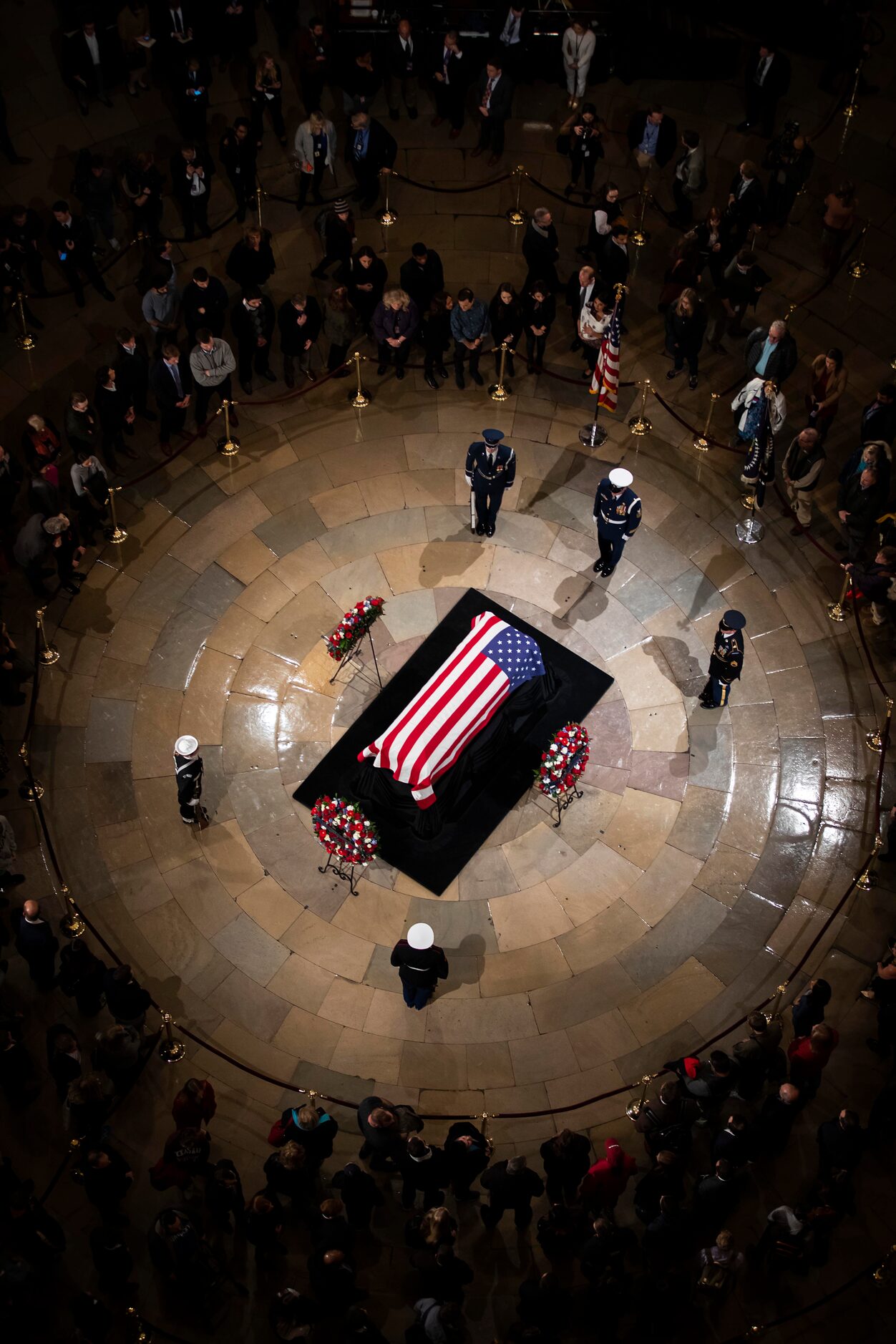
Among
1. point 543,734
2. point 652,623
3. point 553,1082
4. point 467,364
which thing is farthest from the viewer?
point 467,364

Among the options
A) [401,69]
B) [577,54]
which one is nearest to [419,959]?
[401,69]

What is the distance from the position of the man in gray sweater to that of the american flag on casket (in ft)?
17.8

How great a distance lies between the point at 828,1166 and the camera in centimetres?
1271

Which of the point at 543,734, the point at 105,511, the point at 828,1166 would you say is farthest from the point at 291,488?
the point at 828,1166

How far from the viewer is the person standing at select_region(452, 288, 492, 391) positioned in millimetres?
18125

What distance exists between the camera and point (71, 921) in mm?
14656

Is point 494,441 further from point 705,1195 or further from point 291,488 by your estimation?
point 705,1195

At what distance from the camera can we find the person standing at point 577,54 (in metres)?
20.7

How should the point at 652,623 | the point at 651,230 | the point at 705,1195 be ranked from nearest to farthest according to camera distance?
the point at 705,1195, the point at 652,623, the point at 651,230

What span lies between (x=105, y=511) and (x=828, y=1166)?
470 inches

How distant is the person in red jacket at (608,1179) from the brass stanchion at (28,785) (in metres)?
7.55

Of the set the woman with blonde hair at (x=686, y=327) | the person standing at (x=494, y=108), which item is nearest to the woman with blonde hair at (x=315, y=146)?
the person standing at (x=494, y=108)

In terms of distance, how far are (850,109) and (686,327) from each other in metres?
6.54

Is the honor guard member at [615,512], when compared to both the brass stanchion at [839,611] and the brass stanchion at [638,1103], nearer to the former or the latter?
the brass stanchion at [839,611]
